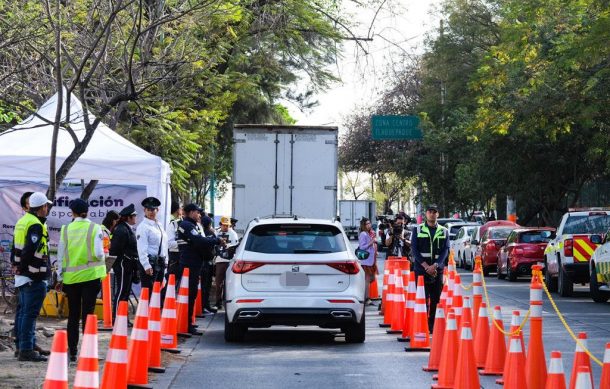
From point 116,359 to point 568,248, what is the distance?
17949mm

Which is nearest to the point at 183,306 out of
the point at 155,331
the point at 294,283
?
the point at 294,283

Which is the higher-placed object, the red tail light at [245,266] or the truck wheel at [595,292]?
the red tail light at [245,266]

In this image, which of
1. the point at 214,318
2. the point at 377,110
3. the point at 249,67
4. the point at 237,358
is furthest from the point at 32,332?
the point at 377,110

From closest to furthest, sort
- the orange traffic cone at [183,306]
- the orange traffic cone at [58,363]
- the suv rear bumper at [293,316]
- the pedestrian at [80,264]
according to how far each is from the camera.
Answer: the orange traffic cone at [58,363] < the pedestrian at [80,264] < the suv rear bumper at [293,316] < the orange traffic cone at [183,306]

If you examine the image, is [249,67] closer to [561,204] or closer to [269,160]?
[269,160]

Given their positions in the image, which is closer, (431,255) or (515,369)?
(515,369)

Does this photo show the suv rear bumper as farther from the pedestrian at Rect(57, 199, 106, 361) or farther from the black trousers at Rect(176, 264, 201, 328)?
the pedestrian at Rect(57, 199, 106, 361)

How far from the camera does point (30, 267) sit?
1255 cm

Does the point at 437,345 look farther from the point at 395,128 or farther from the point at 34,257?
the point at 395,128

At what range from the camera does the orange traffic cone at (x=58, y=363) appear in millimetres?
6652

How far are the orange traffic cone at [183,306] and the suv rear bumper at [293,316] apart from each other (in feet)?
2.98

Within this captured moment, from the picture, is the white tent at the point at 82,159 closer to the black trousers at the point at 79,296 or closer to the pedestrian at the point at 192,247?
the pedestrian at the point at 192,247

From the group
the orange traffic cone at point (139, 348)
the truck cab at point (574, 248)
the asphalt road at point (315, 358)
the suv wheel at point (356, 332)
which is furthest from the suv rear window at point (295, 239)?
the truck cab at point (574, 248)

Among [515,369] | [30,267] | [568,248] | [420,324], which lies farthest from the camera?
[568,248]
